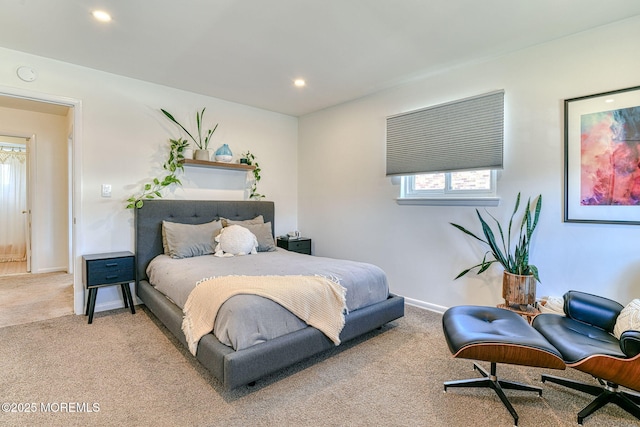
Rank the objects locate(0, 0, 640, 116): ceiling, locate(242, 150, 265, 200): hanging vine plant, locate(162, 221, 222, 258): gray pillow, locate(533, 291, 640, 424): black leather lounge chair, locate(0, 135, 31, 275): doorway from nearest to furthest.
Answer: locate(533, 291, 640, 424): black leather lounge chair, locate(0, 0, 640, 116): ceiling, locate(162, 221, 222, 258): gray pillow, locate(242, 150, 265, 200): hanging vine plant, locate(0, 135, 31, 275): doorway

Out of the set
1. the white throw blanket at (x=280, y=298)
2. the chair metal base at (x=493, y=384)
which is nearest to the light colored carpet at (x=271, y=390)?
the chair metal base at (x=493, y=384)

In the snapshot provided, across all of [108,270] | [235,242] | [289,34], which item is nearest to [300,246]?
[235,242]

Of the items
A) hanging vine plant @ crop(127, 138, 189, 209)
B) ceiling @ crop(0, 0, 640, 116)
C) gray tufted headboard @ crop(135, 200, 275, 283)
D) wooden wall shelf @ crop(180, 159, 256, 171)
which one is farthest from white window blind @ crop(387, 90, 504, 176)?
hanging vine plant @ crop(127, 138, 189, 209)

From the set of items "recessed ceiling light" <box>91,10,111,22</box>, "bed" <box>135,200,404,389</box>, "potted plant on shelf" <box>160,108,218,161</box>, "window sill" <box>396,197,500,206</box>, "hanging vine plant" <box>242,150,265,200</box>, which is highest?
"recessed ceiling light" <box>91,10,111,22</box>

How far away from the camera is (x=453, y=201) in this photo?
3.18 metres

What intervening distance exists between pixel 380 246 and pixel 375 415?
2284 millimetres

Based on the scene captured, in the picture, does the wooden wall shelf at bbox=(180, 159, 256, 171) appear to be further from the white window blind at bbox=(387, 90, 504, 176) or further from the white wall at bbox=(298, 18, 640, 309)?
the white window blind at bbox=(387, 90, 504, 176)

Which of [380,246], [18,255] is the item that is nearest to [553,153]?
[380,246]

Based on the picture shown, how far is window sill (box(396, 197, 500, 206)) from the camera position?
2.94 metres

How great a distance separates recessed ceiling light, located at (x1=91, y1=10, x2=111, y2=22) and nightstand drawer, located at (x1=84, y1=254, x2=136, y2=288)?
6.73 feet

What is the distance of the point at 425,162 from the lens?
11.0ft

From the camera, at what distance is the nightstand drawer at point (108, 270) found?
2945mm

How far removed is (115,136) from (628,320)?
4.52 meters

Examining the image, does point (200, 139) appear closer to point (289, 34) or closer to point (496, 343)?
point (289, 34)
